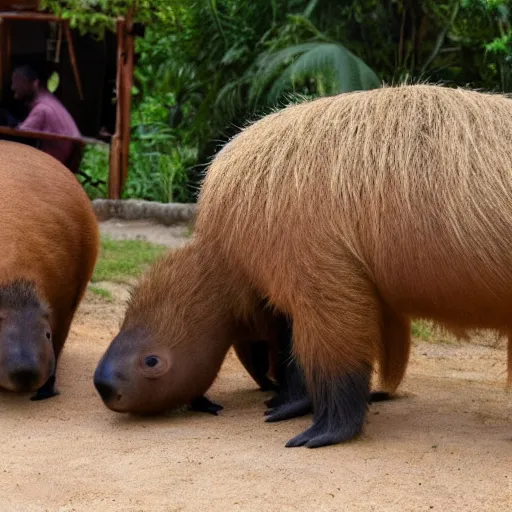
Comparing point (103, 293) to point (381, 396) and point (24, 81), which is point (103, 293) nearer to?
point (381, 396)

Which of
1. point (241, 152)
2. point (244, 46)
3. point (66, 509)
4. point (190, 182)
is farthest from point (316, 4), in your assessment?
point (66, 509)

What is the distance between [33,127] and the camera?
11.2 metres

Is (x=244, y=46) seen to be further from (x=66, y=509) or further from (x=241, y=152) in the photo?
(x=66, y=509)

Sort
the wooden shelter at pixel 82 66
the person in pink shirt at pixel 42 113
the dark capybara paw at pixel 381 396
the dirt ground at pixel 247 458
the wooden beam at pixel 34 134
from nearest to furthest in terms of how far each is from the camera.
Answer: the dirt ground at pixel 247 458 → the dark capybara paw at pixel 381 396 → the person in pink shirt at pixel 42 113 → the wooden beam at pixel 34 134 → the wooden shelter at pixel 82 66

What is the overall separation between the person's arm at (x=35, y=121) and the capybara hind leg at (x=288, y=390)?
6.80 metres

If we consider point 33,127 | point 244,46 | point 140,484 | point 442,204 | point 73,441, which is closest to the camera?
point 140,484

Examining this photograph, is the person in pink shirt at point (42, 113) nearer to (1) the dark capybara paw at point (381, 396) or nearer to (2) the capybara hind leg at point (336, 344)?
(1) the dark capybara paw at point (381, 396)

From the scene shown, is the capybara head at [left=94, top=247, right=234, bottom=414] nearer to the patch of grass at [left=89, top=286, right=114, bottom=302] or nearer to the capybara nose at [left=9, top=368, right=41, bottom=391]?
the capybara nose at [left=9, top=368, right=41, bottom=391]

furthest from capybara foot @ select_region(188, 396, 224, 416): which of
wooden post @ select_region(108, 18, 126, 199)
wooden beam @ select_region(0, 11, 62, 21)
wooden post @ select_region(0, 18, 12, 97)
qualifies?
wooden post @ select_region(0, 18, 12, 97)

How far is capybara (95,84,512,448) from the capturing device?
13.6ft

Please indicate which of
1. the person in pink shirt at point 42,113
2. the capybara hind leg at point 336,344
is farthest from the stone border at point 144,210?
the capybara hind leg at point 336,344

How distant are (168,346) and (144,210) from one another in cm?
730

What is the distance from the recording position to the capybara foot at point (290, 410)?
16.0ft

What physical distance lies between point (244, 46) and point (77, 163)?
2.54 metres
